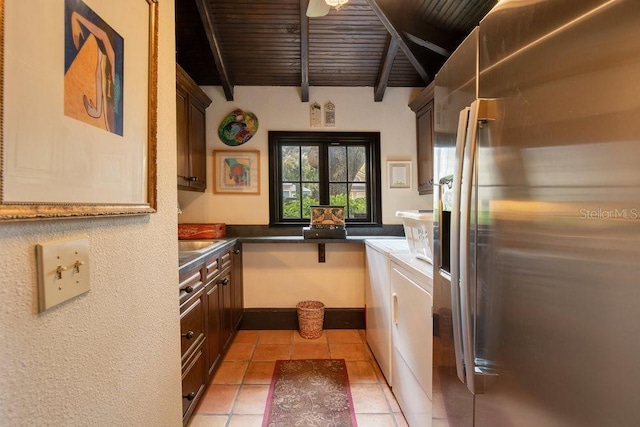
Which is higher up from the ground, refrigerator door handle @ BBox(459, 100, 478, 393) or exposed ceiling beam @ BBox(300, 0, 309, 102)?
exposed ceiling beam @ BBox(300, 0, 309, 102)

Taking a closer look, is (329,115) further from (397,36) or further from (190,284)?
(190,284)

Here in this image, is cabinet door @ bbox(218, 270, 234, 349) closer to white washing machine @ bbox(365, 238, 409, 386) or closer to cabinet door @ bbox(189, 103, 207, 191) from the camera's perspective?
cabinet door @ bbox(189, 103, 207, 191)

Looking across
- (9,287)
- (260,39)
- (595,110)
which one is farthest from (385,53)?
(9,287)

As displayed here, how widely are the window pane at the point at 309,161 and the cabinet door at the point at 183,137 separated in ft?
3.72

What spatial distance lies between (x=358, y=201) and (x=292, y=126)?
1.03 meters

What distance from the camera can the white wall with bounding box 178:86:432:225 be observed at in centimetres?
309

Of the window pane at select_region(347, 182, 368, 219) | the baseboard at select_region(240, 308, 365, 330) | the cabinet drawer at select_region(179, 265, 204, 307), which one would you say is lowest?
the baseboard at select_region(240, 308, 365, 330)

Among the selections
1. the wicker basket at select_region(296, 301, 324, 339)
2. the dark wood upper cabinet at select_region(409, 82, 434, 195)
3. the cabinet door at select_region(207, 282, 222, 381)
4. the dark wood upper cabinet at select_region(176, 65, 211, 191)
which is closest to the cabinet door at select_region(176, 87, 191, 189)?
the dark wood upper cabinet at select_region(176, 65, 211, 191)

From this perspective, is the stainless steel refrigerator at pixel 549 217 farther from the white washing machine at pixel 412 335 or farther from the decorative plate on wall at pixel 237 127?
the decorative plate on wall at pixel 237 127

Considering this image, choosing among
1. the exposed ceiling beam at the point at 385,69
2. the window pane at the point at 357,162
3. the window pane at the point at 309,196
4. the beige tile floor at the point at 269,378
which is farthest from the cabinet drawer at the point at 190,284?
the exposed ceiling beam at the point at 385,69

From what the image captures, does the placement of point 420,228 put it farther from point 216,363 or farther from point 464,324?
point 216,363

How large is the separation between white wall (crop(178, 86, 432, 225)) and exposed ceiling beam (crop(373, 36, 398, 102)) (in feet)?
0.29

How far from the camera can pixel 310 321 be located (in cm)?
286

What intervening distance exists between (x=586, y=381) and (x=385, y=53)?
2871 millimetres
